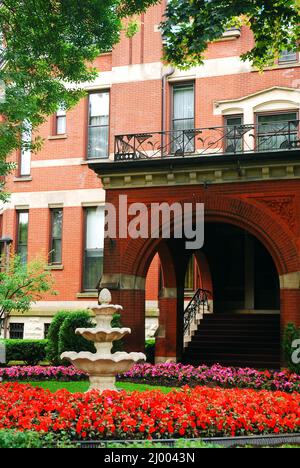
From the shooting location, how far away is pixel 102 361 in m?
12.6

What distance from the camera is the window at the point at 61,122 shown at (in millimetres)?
27102

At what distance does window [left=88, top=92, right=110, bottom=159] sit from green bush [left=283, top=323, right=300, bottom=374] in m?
12.0

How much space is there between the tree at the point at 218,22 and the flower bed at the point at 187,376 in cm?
754

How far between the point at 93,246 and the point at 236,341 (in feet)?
24.7

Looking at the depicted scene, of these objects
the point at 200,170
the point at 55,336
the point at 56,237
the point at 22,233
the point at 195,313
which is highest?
the point at 200,170

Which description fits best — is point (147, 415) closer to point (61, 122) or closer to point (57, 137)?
point (57, 137)

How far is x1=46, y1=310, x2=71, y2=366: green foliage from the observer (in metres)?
18.6

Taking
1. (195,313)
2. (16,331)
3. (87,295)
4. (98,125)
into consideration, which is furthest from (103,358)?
(98,125)

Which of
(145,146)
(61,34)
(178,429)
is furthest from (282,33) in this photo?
(178,429)

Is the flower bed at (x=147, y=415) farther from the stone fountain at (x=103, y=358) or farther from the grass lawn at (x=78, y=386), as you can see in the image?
the grass lawn at (x=78, y=386)

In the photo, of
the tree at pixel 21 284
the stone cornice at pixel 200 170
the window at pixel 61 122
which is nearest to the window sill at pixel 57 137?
the window at pixel 61 122

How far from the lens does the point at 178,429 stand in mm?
9930
